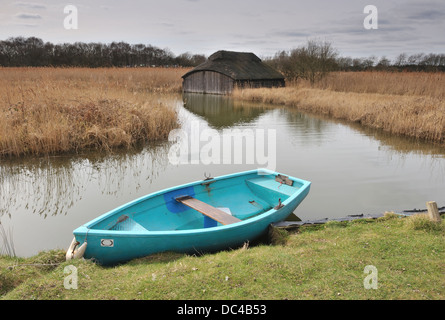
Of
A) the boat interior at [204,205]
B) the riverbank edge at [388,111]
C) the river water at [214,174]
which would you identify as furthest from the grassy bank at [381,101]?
the boat interior at [204,205]

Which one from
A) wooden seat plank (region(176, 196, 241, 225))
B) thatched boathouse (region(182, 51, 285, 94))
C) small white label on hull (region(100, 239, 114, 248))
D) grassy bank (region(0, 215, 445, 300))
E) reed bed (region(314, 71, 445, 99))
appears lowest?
grassy bank (region(0, 215, 445, 300))

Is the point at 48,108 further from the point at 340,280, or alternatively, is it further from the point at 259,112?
the point at 259,112

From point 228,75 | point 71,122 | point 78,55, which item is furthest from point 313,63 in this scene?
point 78,55

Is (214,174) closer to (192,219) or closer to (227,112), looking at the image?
(192,219)

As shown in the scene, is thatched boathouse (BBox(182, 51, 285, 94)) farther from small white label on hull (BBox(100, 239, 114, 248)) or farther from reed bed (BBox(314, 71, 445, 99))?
small white label on hull (BBox(100, 239, 114, 248))

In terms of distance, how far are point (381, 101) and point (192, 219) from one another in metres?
14.9

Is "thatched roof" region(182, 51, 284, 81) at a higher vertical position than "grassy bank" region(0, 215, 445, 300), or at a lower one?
higher

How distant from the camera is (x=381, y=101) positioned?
17.5 meters

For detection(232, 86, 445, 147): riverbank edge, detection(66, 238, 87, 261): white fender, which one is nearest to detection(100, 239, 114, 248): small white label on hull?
detection(66, 238, 87, 261): white fender

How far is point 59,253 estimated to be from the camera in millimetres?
4598

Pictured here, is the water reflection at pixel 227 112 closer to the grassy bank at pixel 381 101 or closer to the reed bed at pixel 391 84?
the grassy bank at pixel 381 101

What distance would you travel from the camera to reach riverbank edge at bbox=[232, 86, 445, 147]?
13258 millimetres

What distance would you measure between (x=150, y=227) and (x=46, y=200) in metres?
3.10

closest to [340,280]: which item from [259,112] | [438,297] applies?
[438,297]
